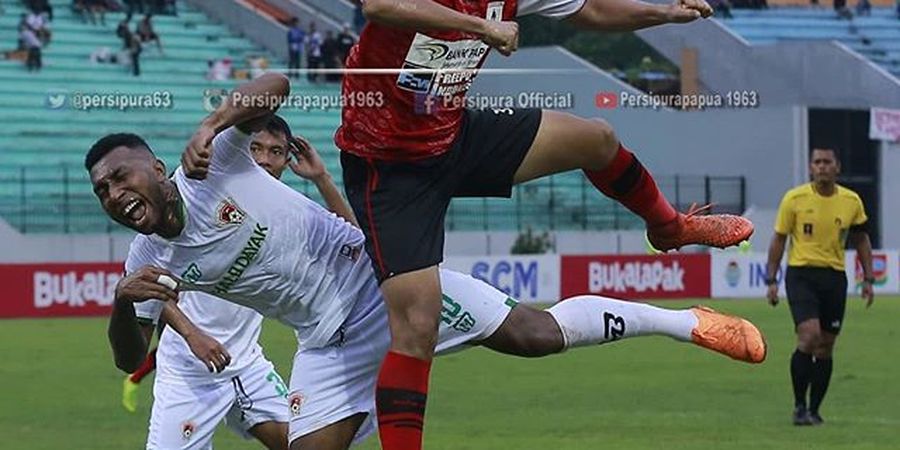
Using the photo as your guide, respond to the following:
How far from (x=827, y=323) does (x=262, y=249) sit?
27.5 ft

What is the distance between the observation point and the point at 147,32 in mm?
35375

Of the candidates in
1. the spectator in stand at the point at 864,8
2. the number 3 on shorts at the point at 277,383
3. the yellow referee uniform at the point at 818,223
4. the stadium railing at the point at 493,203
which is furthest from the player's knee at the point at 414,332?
the spectator in stand at the point at 864,8

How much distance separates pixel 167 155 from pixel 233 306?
22923 mm

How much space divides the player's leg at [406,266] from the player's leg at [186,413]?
6.27 ft

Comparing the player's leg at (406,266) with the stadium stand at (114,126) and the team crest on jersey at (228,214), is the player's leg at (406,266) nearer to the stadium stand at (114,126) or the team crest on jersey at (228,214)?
the team crest on jersey at (228,214)

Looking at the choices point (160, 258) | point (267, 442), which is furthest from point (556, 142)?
point (267, 442)

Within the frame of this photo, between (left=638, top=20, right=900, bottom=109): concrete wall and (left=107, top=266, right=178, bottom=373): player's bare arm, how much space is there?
21.7 metres

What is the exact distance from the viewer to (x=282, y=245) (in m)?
7.72

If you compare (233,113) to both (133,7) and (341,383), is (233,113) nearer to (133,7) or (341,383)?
(341,383)

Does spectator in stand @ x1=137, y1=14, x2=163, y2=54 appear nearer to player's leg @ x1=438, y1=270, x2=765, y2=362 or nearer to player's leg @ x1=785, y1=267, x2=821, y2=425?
player's leg @ x1=785, y1=267, x2=821, y2=425

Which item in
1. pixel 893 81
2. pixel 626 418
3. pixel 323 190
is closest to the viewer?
pixel 323 190

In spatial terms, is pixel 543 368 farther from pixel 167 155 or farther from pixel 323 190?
pixel 167 155

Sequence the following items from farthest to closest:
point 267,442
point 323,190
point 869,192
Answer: point 869,192
point 267,442
point 323,190

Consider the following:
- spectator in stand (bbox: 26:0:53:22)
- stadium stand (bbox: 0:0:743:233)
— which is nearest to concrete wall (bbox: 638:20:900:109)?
stadium stand (bbox: 0:0:743:233)
